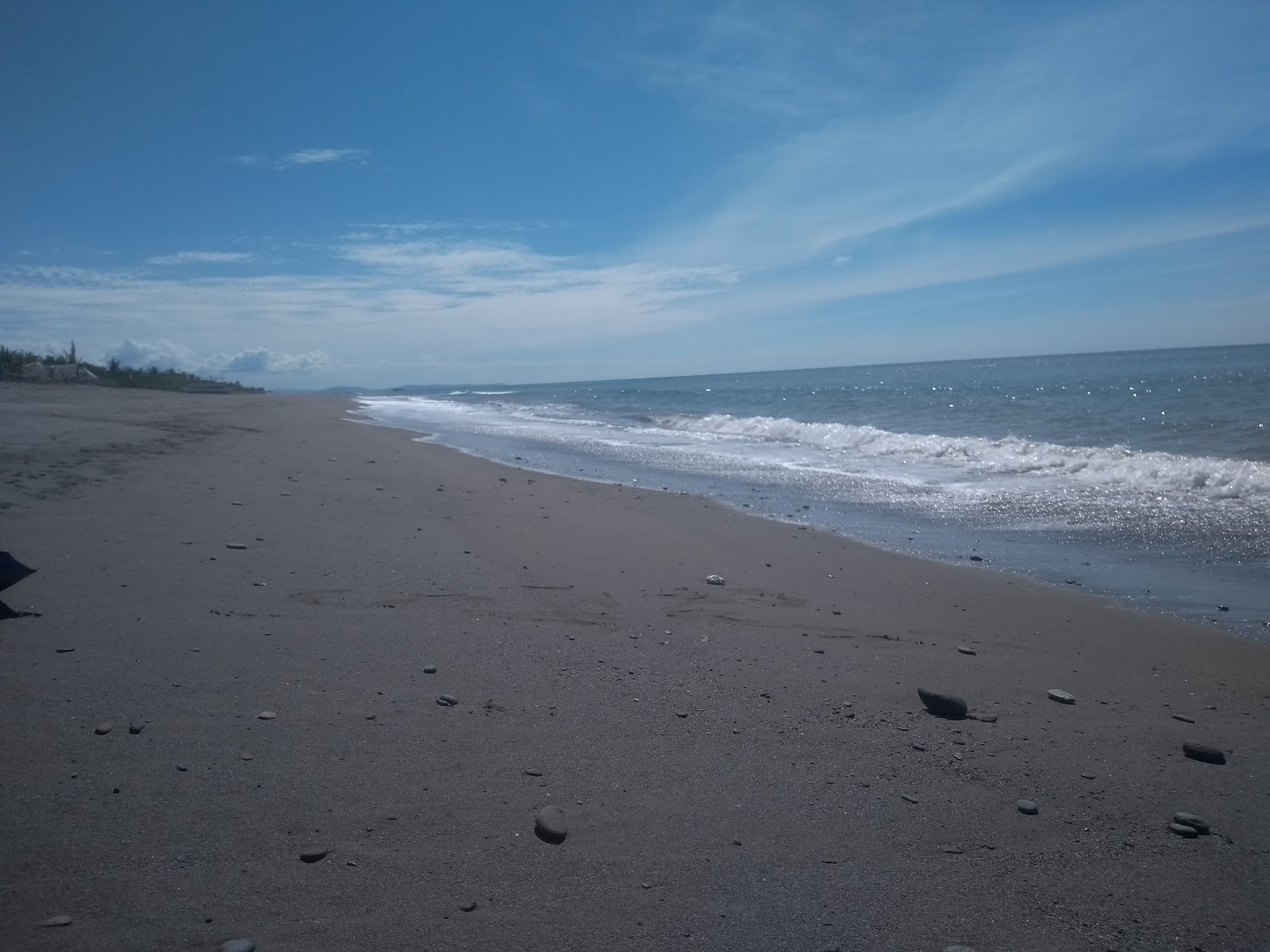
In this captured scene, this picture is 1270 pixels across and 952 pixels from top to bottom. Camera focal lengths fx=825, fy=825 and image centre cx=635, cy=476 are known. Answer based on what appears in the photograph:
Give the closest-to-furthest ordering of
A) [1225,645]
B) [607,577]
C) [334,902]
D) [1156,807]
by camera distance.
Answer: [334,902] < [1156,807] < [1225,645] < [607,577]

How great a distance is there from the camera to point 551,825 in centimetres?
283

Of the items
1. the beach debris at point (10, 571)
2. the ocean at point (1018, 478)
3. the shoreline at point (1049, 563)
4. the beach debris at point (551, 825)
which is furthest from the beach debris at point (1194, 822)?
the beach debris at point (10, 571)

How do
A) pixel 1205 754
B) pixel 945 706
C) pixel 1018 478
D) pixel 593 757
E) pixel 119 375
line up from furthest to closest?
pixel 119 375 < pixel 1018 478 < pixel 945 706 < pixel 1205 754 < pixel 593 757

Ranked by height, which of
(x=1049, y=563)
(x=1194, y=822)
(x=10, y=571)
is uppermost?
(x=10, y=571)

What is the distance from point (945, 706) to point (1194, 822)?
1089 mm

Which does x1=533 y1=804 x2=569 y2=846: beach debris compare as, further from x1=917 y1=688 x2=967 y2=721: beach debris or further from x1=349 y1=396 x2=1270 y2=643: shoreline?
x1=349 y1=396 x2=1270 y2=643: shoreline

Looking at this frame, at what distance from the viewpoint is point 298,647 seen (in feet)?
14.2

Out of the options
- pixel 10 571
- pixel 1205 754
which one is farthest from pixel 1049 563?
pixel 10 571

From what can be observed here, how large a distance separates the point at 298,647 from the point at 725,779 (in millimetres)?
2408

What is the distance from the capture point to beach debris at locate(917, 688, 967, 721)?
3.92 m

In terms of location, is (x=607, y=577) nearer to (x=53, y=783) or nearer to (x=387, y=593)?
(x=387, y=593)

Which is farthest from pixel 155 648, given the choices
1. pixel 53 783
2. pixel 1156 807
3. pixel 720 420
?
pixel 720 420

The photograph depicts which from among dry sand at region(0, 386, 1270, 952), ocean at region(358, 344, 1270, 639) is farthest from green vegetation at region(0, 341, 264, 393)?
dry sand at region(0, 386, 1270, 952)

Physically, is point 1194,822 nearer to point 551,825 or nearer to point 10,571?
point 551,825
